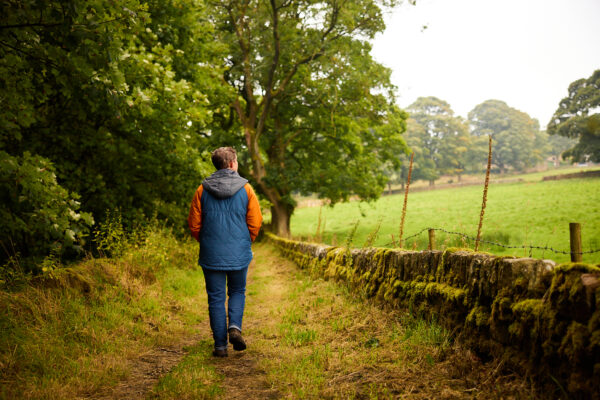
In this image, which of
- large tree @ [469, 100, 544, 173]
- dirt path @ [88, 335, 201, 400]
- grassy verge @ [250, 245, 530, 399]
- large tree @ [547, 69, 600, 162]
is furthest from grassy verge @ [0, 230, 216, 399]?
large tree @ [469, 100, 544, 173]

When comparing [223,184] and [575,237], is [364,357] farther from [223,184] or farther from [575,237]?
[223,184]

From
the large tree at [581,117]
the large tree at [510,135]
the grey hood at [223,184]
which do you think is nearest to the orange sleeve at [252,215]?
the grey hood at [223,184]

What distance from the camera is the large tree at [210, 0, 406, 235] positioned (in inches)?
576

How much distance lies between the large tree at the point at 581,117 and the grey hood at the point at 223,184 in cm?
3089

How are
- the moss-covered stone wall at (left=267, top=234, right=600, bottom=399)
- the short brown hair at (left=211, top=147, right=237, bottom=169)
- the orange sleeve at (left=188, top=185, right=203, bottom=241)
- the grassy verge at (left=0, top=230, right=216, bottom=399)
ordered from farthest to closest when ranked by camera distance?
the short brown hair at (left=211, top=147, right=237, bottom=169)
the orange sleeve at (left=188, top=185, right=203, bottom=241)
the grassy verge at (left=0, top=230, right=216, bottom=399)
the moss-covered stone wall at (left=267, top=234, right=600, bottom=399)

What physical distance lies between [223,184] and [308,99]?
530 inches

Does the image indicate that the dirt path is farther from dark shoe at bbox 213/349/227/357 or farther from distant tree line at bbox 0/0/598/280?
distant tree line at bbox 0/0/598/280

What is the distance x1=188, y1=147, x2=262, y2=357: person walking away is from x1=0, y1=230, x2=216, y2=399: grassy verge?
0.98 metres

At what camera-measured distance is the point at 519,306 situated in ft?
7.88

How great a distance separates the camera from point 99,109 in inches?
280

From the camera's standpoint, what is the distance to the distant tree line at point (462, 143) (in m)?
56.8

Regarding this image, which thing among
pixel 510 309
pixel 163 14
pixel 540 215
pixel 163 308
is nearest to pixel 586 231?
pixel 540 215

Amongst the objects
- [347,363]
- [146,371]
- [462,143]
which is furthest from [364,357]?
[462,143]

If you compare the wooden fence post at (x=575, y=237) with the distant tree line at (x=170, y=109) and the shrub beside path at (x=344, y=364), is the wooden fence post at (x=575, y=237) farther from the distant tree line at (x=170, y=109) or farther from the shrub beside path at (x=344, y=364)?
the distant tree line at (x=170, y=109)
